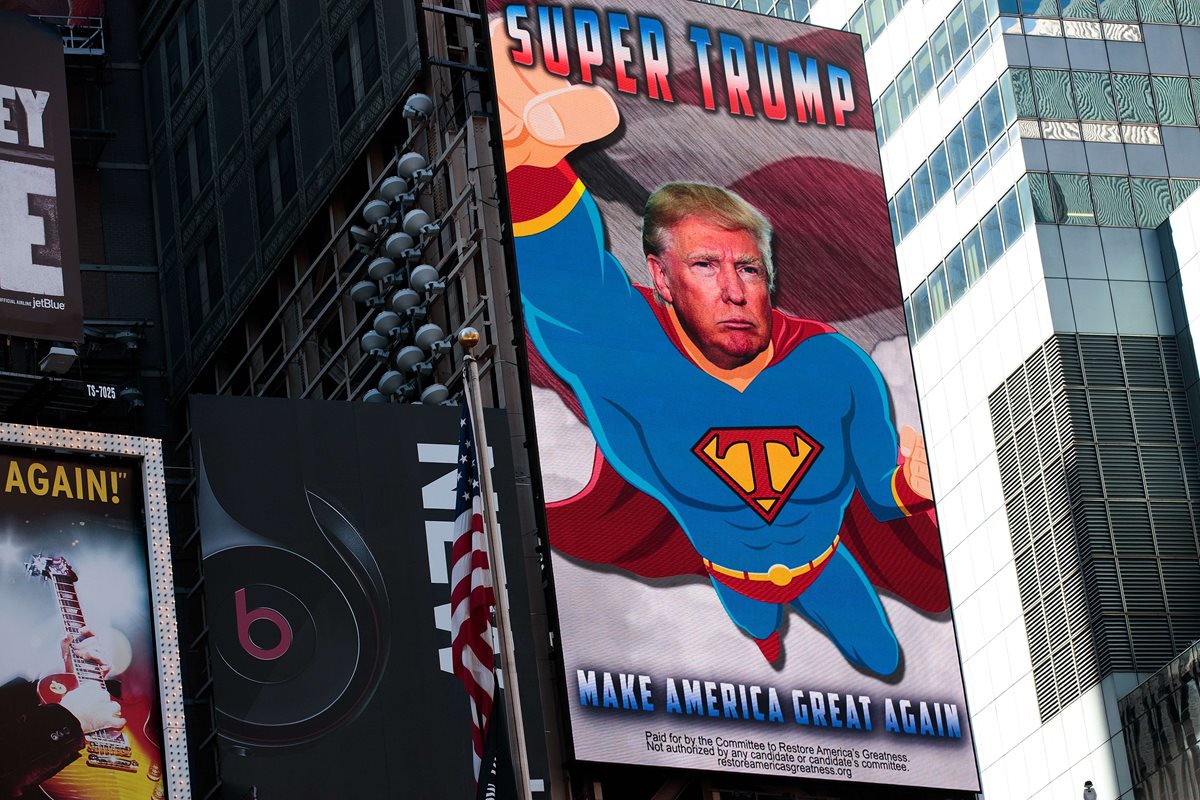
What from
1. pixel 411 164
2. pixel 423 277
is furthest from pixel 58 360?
pixel 411 164

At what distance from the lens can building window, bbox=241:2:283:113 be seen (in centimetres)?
5997

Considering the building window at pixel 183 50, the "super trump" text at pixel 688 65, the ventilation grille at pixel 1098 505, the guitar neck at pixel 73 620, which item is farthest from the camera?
the ventilation grille at pixel 1098 505

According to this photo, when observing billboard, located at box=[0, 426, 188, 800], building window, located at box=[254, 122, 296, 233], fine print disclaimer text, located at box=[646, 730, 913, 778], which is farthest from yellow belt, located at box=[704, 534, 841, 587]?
building window, located at box=[254, 122, 296, 233]

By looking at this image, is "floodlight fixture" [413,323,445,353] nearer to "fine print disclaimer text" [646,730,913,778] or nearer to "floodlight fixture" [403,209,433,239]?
"floodlight fixture" [403,209,433,239]

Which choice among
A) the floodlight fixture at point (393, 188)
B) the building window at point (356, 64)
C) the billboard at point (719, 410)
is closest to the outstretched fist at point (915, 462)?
the billboard at point (719, 410)

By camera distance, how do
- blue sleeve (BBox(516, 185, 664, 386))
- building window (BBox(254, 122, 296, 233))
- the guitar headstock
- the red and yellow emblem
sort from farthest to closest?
building window (BBox(254, 122, 296, 233)) → the red and yellow emblem → blue sleeve (BBox(516, 185, 664, 386)) → the guitar headstock

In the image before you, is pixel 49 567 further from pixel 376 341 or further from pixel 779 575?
pixel 779 575

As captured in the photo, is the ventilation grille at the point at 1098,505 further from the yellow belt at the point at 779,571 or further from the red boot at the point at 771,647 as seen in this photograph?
the red boot at the point at 771,647

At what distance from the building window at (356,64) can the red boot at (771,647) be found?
15.9 meters

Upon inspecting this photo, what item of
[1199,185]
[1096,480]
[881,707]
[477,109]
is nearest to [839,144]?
[477,109]

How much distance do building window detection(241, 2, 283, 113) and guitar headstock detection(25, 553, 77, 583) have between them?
893 inches

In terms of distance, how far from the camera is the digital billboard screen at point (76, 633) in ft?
124

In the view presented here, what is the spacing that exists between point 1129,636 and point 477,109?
2651 cm

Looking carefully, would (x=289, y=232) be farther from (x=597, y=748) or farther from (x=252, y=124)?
(x=597, y=748)
